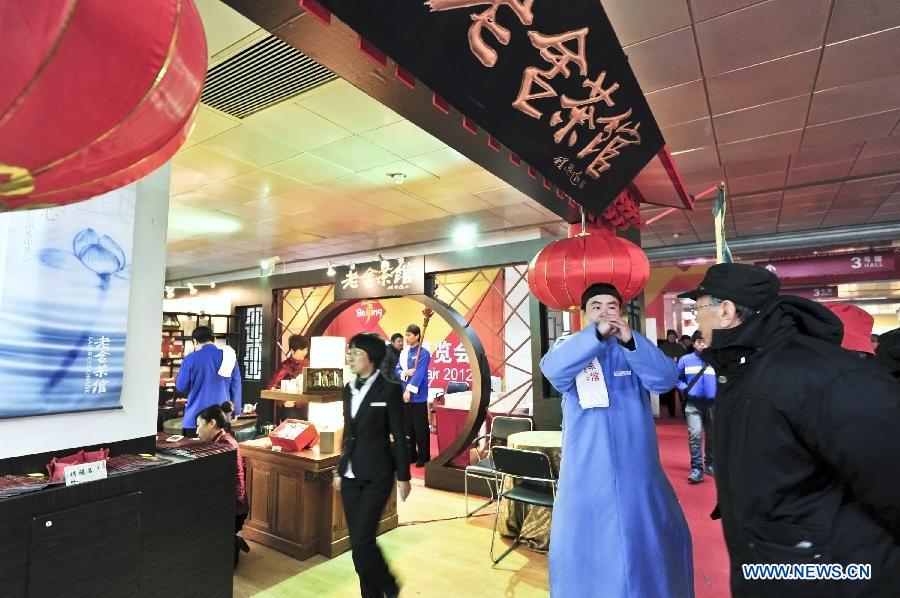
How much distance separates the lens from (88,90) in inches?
25.1

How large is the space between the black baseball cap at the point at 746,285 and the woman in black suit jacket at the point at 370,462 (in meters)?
1.74

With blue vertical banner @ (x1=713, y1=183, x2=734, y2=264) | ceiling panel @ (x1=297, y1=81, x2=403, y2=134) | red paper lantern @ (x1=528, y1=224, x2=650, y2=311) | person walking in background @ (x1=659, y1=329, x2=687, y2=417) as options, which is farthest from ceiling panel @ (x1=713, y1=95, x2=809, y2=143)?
person walking in background @ (x1=659, y1=329, x2=687, y2=417)

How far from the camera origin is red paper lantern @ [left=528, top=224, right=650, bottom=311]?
8.46 ft

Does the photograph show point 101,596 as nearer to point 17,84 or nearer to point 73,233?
point 73,233

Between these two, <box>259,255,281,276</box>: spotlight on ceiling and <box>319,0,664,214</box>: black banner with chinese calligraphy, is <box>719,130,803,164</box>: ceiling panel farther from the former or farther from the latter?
<box>259,255,281,276</box>: spotlight on ceiling

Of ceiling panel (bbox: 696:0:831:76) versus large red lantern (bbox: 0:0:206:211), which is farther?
ceiling panel (bbox: 696:0:831:76)

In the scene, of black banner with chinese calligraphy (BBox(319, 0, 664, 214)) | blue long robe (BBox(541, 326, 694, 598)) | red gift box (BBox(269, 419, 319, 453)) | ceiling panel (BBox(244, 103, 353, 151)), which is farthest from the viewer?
red gift box (BBox(269, 419, 319, 453))

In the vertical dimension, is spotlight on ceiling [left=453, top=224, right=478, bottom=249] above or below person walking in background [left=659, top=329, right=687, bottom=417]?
above

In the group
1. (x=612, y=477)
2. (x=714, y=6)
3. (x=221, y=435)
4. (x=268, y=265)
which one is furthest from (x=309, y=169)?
(x=268, y=265)

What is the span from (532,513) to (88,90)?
141 inches

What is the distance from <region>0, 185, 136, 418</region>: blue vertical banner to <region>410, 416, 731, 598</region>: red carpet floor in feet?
11.1

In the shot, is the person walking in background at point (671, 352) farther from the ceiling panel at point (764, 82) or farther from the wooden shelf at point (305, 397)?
the wooden shelf at point (305, 397)

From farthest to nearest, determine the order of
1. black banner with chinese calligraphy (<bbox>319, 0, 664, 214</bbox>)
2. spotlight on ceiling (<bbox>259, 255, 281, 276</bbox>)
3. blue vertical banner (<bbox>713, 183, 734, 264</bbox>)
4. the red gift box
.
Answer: spotlight on ceiling (<bbox>259, 255, 281, 276</bbox>) → the red gift box → blue vertical banner (<bbox>713, 183, 734, 264</bbox>) → black banner with chinese calligraphy (<bbox>319, 0, 664, 214</bbox>)

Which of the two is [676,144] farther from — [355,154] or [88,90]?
[88,90]
